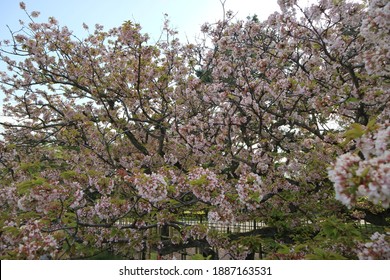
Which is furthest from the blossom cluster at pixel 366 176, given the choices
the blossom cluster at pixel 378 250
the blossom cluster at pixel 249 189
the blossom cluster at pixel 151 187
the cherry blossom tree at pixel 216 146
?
the blossom cluster at pixel 151 187

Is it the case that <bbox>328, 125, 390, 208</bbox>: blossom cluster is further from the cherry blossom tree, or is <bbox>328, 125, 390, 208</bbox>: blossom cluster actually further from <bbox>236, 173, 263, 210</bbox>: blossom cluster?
<bbox>236, 173, 263, 210</bbox>: blossom cluster

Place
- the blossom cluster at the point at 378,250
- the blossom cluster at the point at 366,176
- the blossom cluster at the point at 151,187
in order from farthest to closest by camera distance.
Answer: the blossom cluster at the point at 151,187 → the blossom cluster at the point at 378,250 → the blossom cluster at the point at 366,176

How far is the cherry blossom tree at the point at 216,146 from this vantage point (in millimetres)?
3539

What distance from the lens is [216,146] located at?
6.22 m

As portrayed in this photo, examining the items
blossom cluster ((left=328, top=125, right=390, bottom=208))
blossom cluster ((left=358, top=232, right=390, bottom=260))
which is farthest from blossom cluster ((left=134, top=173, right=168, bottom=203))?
blossom cluster ((left=358, top=232, right=390, bottom=260))

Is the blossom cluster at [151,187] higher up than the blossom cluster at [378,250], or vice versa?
the blossom cluster at [151,187]

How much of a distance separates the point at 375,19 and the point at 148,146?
601 cm

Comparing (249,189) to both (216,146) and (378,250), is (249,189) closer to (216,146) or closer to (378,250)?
(378,250)

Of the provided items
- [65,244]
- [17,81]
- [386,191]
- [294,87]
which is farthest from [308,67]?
[17,81]

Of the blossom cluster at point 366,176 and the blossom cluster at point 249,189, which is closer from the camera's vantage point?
the blossom cluster at point 366,176

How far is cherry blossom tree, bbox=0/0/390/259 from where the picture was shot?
11.6 ft

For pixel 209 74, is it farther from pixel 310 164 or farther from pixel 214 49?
pixel 310 164

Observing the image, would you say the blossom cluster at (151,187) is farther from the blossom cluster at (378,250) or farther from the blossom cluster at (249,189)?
the blossom cluster at (378,250)

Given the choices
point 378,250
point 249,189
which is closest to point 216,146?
point 249,189
